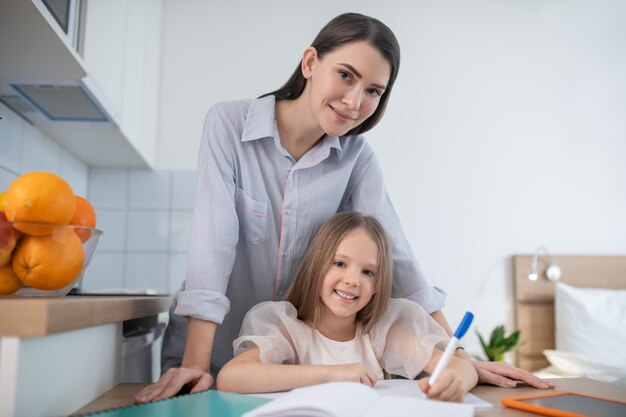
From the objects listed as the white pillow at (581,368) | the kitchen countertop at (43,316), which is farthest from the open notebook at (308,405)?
the white pillow at (581,368)

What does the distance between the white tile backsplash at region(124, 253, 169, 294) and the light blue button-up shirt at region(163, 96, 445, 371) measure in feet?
5.54

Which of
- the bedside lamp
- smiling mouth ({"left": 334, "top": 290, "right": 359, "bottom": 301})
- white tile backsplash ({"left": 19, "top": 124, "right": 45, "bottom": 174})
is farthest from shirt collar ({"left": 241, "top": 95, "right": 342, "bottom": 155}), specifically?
the bedside lamp

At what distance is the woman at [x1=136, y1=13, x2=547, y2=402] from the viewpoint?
103cm

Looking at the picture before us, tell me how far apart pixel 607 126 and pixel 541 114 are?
0.36 m

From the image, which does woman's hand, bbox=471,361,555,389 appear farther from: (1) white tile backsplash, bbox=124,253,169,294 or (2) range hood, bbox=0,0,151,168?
(1) white tile backsplash, bbox=124,253,169,294

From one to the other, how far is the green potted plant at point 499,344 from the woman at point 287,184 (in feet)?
5.36

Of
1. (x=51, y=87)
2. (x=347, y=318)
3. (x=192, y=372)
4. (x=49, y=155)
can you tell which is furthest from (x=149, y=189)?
(x=192, y=372)

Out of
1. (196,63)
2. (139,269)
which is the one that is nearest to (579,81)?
(196,63)

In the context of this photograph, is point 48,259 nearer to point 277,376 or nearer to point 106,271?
point 277,376

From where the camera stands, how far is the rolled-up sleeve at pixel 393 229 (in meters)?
1.18

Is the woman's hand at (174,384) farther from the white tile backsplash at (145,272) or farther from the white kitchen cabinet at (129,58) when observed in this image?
the white tile backsplash at (145,272)

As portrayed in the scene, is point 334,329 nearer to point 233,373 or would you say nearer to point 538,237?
point 233,373

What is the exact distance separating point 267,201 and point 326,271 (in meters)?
0.19

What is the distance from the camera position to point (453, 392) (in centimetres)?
69
